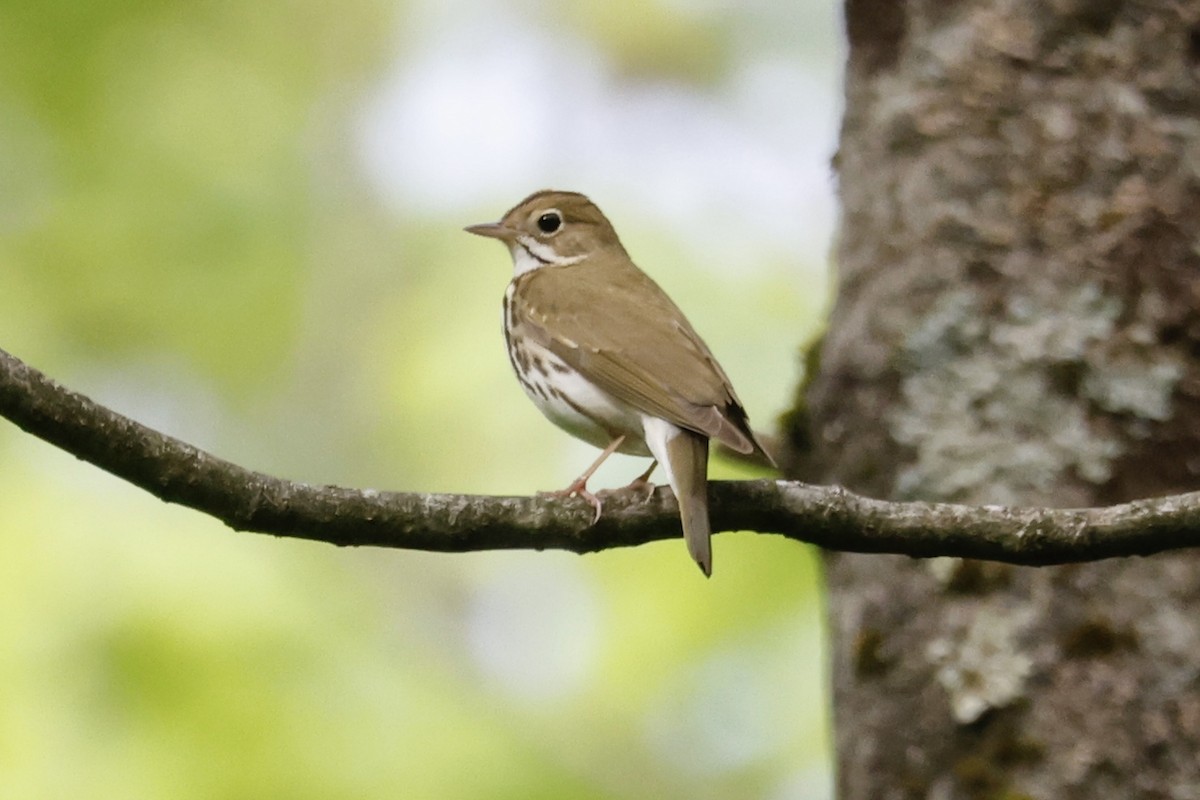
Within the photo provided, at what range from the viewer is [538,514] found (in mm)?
2521

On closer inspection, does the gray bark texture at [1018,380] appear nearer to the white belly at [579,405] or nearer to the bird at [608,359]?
the bird at [608,359]

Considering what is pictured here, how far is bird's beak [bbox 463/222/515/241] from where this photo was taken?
4508 mm

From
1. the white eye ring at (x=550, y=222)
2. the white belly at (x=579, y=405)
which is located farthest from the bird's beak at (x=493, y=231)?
the white belly at (x=579, y=405)

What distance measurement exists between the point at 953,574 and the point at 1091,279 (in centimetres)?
85

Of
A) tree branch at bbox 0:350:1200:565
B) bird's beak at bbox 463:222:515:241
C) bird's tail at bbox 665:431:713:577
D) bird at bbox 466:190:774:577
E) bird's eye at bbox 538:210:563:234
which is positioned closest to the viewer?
tree branch at bbox 0:350:1200:565

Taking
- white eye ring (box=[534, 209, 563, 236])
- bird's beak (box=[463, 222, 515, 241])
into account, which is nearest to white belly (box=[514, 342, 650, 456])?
bird's beak (box=[463, 222, 515, 241])

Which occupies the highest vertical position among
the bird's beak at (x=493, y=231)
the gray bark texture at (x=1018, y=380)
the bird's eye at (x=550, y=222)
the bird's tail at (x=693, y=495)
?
the bird's beak at (x=493, y=231)

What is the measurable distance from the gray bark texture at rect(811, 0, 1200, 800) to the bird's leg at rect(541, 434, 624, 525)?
0.63 metres

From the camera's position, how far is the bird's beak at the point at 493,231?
4.51 meters

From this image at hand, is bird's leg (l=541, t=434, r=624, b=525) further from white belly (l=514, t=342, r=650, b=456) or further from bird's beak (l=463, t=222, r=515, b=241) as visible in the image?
bird's beak (l=463, t=222, r=515, b=241)

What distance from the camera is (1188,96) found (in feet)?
12.3

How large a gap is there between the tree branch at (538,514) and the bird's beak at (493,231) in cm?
197

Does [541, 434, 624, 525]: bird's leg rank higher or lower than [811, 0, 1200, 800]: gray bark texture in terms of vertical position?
higher

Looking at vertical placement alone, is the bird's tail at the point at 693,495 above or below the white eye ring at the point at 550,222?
below
